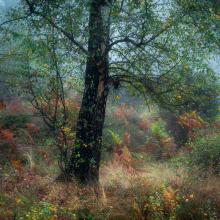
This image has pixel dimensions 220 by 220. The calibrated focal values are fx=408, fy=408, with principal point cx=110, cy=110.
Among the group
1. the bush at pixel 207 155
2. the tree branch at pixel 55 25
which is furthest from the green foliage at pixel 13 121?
the tree branch at pixel 55 25

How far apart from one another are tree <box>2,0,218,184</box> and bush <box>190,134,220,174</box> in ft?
8.61

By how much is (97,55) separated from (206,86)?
2.80 m

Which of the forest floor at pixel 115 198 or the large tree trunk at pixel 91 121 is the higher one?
the large tree trunk at pixel 91 121

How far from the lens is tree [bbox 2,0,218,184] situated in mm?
8422

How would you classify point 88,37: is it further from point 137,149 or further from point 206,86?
point 137,149

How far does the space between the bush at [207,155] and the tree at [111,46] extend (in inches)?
103

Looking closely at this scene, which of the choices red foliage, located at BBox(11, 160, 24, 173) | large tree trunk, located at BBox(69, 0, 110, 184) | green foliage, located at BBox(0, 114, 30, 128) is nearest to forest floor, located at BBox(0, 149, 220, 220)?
large tree trunk, located at BBox(69, 0, 110, 184)

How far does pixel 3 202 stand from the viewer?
303 inches

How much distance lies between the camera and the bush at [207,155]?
37.7ft

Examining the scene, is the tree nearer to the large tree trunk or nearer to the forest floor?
the large tree trunk

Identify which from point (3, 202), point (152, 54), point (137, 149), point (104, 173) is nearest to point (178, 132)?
point (137, 149)

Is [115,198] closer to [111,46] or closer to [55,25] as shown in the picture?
[111,46]

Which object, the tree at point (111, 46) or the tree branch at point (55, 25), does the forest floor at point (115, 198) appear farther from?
the tree branch at point (55, 25)

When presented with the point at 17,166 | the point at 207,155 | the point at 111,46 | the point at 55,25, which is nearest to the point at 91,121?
the point at 111,46
